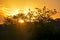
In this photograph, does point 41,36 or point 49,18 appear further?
point 49,18

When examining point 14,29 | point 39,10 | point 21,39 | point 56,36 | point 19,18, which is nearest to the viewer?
point 56,36

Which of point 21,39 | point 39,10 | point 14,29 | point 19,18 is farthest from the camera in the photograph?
point 19,18

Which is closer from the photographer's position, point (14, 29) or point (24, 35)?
point (24, 35)

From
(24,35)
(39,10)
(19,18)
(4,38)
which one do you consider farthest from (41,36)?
(19,18)

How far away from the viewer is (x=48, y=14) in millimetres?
35812

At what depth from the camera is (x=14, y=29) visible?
24438 mm

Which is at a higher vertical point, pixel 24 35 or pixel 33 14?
pixel 33 14

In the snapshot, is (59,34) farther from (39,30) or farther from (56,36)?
(39,30)

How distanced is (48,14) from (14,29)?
12247 mm

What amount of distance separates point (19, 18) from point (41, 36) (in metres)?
17.2

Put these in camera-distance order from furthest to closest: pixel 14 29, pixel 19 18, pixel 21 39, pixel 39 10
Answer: pixel 19 18, pixel 39 10, pixel 14 29, pixel 21 39

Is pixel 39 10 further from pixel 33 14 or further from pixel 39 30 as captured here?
pixel 39 30

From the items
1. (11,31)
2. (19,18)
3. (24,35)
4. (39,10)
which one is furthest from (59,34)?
(19,18)

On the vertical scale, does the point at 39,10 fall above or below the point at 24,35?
above
